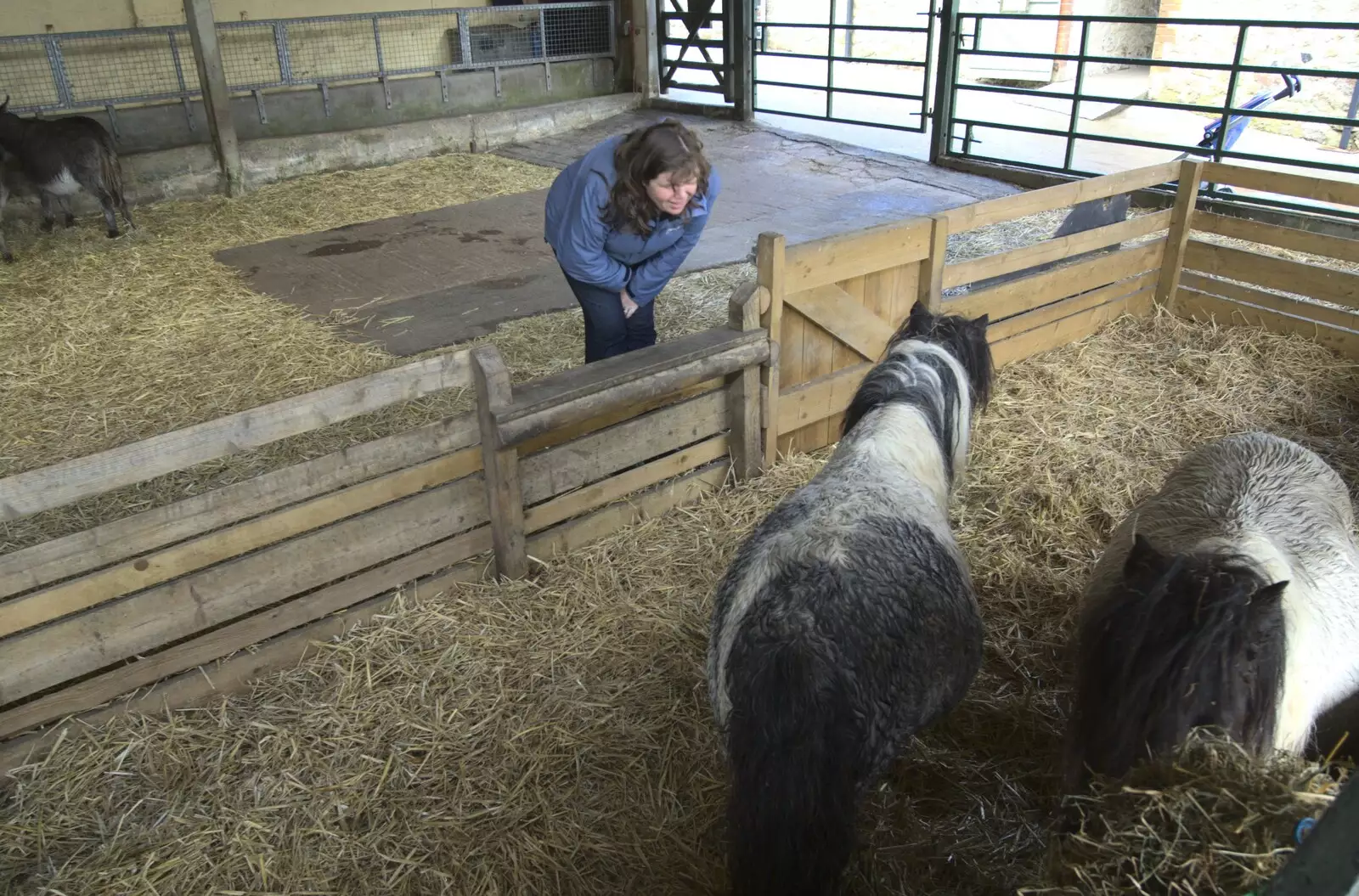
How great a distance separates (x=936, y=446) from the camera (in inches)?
114

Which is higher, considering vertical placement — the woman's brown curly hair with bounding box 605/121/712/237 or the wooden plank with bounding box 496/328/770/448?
the woman's brown curly hair with bounding box 605/121/712/237

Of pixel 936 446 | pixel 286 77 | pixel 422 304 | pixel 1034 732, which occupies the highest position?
pixel 286 77

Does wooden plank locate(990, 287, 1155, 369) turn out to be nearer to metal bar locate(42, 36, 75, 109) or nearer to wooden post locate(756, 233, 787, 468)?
wooden post locate(756, 233, 787, 468)

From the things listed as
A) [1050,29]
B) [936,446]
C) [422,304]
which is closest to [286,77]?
[422,304]

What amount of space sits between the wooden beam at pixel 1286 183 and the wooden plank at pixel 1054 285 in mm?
533

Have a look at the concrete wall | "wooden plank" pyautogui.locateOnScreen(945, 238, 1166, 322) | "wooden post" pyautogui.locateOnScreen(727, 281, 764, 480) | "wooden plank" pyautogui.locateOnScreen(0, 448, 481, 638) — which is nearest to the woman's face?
"wooden post" pyautogui.locateOnScreen(727, 281, 764, 480)

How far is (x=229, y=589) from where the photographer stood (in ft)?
9.18

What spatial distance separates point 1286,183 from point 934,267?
2857 mm

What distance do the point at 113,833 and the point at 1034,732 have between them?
2.85 meters

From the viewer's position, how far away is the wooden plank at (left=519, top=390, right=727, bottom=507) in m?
3.42

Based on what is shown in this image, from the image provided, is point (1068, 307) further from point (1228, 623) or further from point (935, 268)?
point (1228, 623)

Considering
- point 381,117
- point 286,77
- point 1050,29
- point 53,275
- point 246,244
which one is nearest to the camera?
point 53,275

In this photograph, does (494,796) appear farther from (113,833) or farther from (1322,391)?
(1322,391)

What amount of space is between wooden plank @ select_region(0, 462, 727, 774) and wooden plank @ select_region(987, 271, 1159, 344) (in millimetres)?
2489
